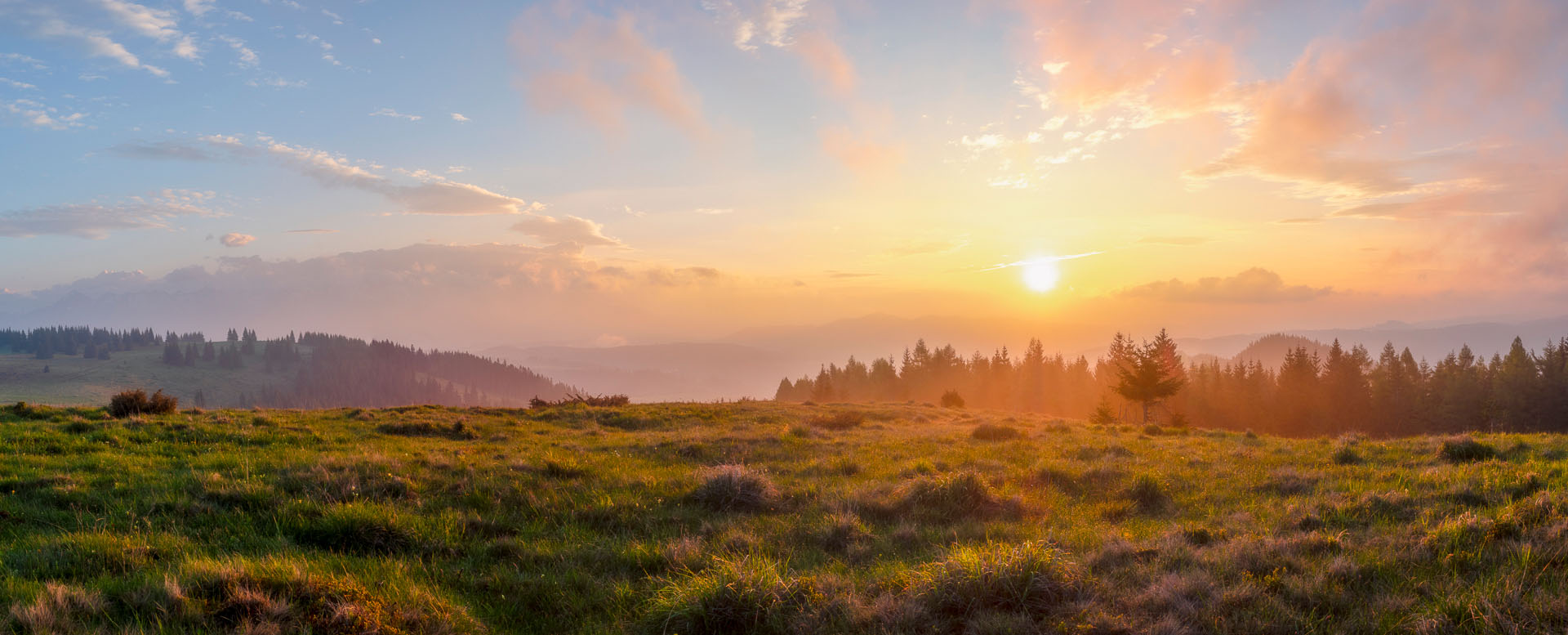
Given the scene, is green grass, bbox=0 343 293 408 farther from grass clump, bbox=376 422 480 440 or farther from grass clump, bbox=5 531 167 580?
grass clump, bbox=5 531 167 580

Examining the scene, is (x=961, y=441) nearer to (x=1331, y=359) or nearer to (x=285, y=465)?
(x=285, y=465)

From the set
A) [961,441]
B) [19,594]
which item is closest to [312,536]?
[19,594]

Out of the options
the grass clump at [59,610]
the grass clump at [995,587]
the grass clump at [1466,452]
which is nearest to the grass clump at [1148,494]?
the grass clump at [995,587]

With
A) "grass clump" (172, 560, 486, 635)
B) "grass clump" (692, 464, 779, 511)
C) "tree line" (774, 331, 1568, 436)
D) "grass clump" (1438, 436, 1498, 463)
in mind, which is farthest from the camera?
"tree line" (774, 331, 1568, 436)

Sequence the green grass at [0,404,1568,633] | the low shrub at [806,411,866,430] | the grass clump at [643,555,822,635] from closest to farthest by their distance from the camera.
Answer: the green grass at [0,404,1568,633], the grass clump at [643,555,822,635], the low shrub at [806,411,866,430]

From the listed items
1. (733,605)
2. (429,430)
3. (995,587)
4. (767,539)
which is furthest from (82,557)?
(429,430)

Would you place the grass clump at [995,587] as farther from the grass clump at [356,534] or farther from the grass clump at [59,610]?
the grass clump at [59,610]

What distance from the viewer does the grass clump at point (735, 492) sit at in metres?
9.46

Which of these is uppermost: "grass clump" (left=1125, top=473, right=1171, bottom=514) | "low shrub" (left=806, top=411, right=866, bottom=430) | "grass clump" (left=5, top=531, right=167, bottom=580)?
"grass clump" (left=5, top=531, right=167, bottom=580)

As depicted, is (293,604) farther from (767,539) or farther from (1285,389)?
(1285,389)

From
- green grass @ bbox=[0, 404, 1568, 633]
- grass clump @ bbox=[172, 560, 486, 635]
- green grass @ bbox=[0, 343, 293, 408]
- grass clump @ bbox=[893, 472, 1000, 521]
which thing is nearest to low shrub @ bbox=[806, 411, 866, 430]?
green grass @ bbox=[0, 404, 1568, 633]

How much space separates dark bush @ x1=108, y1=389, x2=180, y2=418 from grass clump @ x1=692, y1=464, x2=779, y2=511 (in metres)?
17.9

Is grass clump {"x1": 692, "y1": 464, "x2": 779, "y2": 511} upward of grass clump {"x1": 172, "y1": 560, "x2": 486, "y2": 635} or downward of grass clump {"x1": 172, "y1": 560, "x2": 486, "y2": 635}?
downward

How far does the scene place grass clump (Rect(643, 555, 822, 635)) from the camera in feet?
17.0
